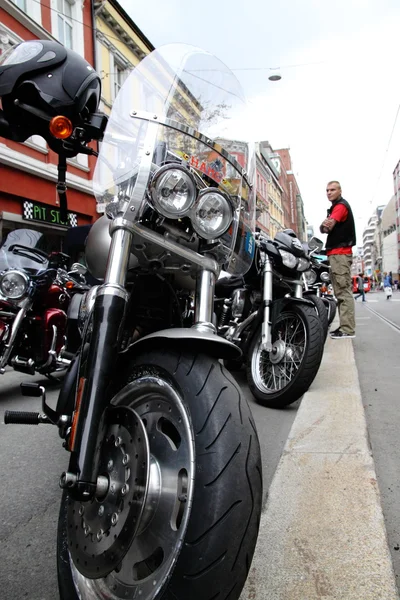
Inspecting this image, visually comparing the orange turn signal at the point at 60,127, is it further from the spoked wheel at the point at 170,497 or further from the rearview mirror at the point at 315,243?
the rearview mirror at the point at 315,243

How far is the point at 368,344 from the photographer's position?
6.01 m

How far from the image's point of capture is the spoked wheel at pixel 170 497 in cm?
100

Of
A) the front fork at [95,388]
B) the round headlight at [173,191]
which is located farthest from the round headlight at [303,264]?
the front fork at [95,388]

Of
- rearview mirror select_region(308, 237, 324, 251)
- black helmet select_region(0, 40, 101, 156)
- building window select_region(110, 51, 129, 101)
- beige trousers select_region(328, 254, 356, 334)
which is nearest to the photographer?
black helmet select_region(0, 40, 101, 156)

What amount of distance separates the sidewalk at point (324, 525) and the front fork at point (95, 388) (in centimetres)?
54

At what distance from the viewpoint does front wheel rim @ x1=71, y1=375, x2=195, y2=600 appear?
1.07 metres

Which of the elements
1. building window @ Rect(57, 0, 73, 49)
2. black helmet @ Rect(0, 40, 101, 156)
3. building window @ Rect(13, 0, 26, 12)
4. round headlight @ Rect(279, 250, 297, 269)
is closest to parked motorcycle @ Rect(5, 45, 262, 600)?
black helmet @ Rect(0, 40, 101, 156)

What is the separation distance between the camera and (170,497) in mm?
1136

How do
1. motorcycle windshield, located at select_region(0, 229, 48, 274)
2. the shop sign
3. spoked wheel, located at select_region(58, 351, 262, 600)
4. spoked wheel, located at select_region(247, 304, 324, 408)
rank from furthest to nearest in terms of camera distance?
the shop sign → motorcycle windshield, located at select_region(0, 229, 48, 274) → spoked wheel, located at select_region(247, 304, 324, 408) → spoked wheel, located at select_region(58, 351, 262, 600)

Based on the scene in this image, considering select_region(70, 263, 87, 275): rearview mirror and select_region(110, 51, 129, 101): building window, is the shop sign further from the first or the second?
select_region(70, 263, 87, 275): rearview mirror

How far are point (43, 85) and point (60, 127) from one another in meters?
0.16

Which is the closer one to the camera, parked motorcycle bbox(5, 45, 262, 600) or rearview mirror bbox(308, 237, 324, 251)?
parked motorcycle bbox(5, 45, 262, 600)

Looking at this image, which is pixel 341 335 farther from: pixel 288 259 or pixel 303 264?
pixel 288 259

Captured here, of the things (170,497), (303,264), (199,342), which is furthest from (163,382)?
(303,264)
